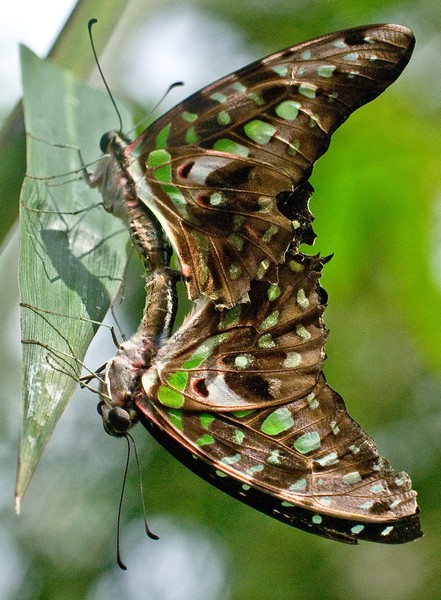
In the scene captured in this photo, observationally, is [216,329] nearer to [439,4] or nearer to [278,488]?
[278,488]

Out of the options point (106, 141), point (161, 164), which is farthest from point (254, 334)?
point (106, 141)

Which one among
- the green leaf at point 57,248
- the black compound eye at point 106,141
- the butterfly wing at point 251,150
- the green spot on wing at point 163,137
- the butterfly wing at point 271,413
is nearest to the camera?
the green leaf at point 57,248

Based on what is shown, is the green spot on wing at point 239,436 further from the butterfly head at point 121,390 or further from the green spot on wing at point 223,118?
the green spot on wing at point 223,118

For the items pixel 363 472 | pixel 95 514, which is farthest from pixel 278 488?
pixel 95 514

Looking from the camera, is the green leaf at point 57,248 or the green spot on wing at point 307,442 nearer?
the green leaf at point 57,248

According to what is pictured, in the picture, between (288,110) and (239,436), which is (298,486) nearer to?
(239,436)

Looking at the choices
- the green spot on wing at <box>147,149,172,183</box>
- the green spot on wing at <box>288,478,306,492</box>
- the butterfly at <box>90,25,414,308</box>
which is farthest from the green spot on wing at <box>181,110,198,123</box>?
the green spot on wing at <box>288,478,306,492</box>

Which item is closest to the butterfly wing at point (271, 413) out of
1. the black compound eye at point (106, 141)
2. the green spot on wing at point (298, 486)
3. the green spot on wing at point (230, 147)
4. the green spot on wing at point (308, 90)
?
the green spot on wing at point (298, 486)
